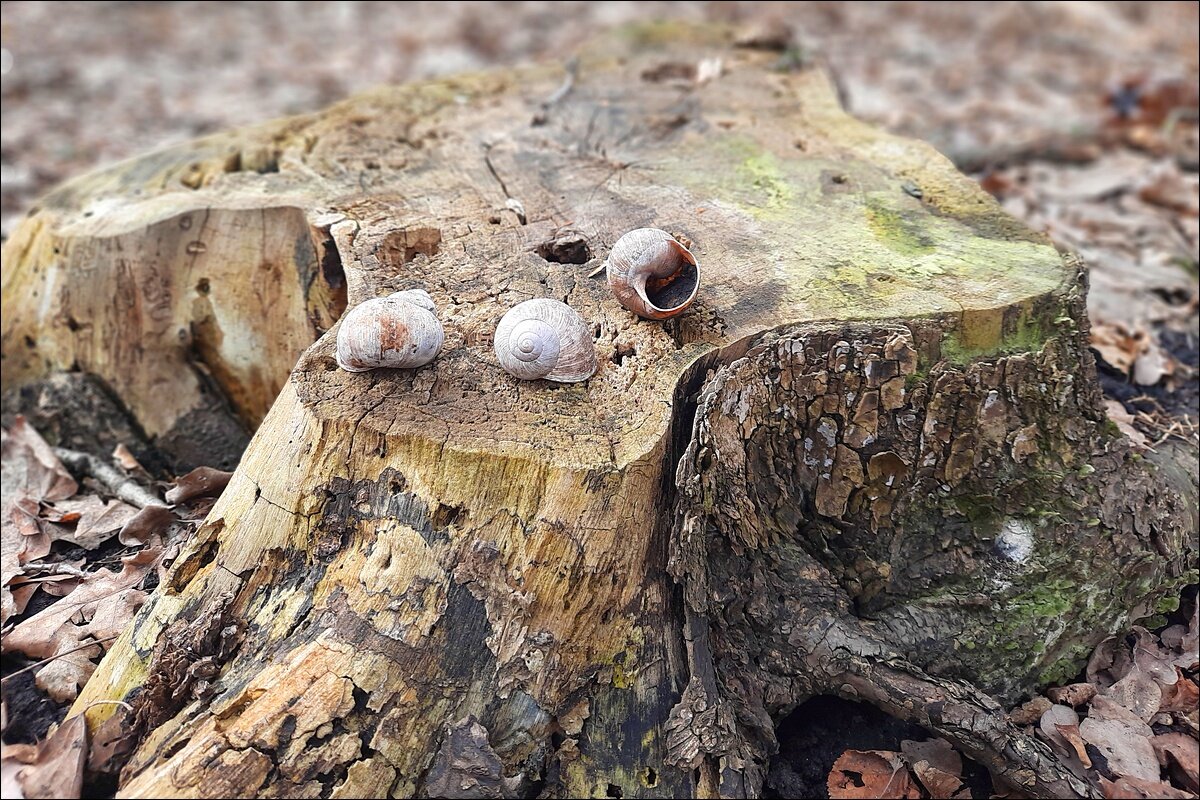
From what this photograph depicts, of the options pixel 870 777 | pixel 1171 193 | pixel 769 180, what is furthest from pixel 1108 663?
pixel 1171 193

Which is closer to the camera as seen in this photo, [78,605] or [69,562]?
[78,605]

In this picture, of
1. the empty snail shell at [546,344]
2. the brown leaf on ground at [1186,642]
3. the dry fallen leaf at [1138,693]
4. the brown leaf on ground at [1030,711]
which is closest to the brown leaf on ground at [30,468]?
the empty snail shell at [546,344]

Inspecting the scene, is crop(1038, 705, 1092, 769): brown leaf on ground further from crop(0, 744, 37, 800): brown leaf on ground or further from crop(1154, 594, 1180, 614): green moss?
crop(0, 744, 37, 800): brown leaf on ground

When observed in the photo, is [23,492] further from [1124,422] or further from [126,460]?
[1124,422]

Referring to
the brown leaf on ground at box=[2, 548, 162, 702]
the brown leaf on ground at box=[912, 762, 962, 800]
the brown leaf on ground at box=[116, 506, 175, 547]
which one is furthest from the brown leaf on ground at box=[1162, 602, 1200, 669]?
the brown leaf on ground at box=[116, 506, 175, 547]

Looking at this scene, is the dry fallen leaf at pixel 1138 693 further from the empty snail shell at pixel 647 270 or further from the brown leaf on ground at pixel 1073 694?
the empty snail shell at pixel 647 270

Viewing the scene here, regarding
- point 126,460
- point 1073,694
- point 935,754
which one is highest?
point 126,460
